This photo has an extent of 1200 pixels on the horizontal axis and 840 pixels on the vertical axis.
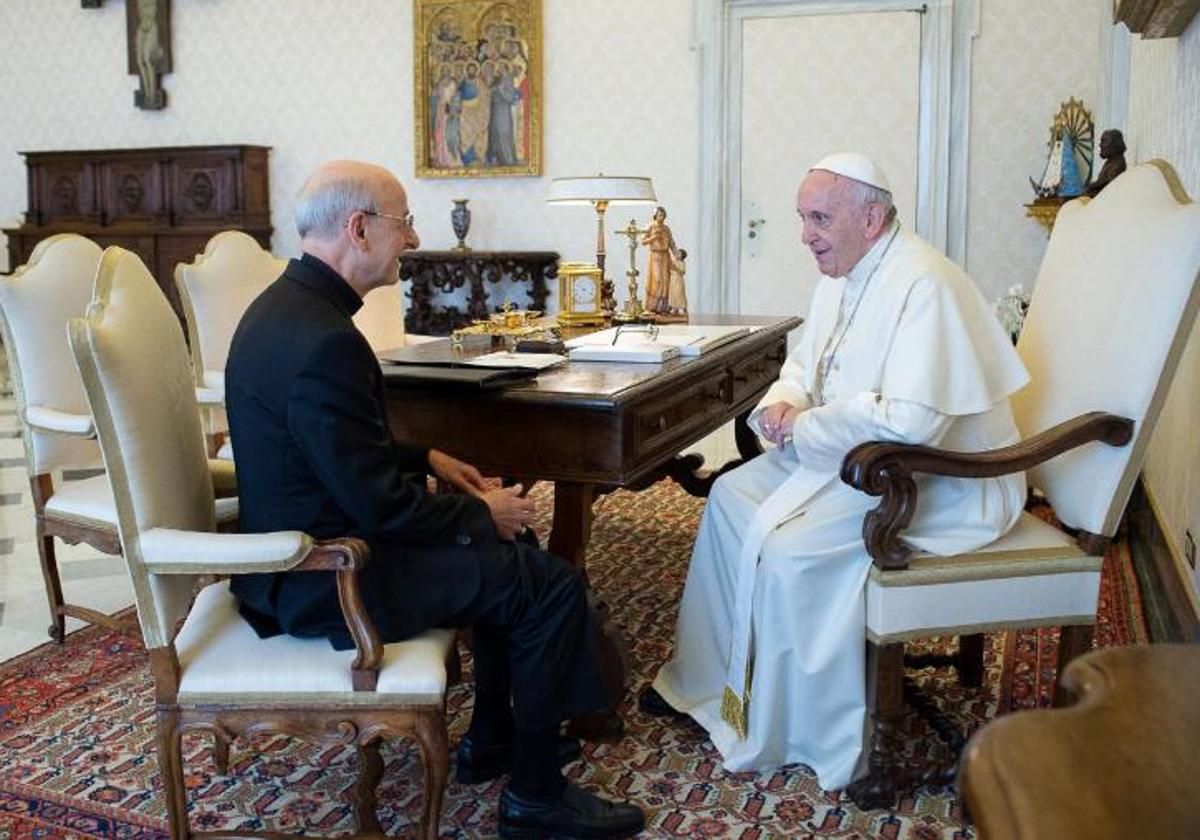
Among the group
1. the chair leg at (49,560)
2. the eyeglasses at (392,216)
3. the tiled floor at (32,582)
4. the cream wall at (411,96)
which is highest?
the cream wall at (411,96)

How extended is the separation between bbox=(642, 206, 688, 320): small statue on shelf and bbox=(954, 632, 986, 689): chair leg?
1736 mm

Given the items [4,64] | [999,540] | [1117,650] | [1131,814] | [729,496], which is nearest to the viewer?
[1131,814]

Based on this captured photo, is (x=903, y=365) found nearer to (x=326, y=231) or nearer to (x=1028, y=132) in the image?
(x=326, y=231)

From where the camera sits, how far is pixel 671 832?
2.57 meters

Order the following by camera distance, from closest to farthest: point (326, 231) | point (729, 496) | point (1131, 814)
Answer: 1. point (1131, 814)
2. point (326, 231)
3. point (729, 496)

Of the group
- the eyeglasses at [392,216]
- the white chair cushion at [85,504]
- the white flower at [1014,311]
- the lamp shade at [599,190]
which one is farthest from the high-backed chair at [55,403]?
the white flower at [1014,311]

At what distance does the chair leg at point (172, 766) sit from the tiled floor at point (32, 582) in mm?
1623

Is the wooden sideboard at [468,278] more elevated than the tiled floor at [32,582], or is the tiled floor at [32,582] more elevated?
the wooden sideboard at [468,278]

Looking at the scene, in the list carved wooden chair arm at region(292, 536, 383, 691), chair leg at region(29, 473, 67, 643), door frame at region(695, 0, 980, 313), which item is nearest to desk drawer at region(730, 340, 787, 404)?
carved wooden chair arm at region(292, 536, 383, 691)

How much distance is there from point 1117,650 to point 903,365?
185 centimetres

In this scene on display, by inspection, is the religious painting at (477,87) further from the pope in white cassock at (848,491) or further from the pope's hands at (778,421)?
the pope in white cassock at (848,491)

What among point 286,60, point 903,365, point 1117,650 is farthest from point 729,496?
point 286,60

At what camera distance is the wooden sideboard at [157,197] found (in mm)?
9758

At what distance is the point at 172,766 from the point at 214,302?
2.45 m
